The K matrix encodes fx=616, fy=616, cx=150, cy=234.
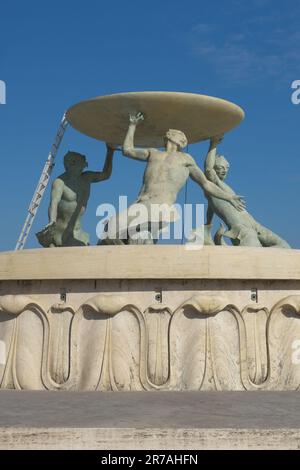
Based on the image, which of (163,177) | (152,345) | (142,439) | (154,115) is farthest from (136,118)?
(142,439)

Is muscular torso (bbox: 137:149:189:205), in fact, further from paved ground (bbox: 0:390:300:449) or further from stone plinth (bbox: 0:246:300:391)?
paved ground (bbox: 0:390:300:449)

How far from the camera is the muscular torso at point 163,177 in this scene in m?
8.02

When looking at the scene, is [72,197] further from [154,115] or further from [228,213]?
[228,213]

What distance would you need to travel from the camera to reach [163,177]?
317 inches

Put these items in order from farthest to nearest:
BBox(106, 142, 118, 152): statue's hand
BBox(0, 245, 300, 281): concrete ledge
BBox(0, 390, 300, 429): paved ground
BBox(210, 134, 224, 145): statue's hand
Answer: BBox(210, 134, 224, 145): statue's hand
BBox(106, 142, 118, 152): statue's hand
BBox(0, 245, 300, 281): concrete ledge
BBox(0, 390, 300, 429): paved ground

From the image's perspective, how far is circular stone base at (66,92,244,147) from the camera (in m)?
8.53

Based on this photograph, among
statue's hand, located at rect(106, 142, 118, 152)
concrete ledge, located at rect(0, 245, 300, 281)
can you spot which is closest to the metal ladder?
statue's hand, located at rect(106, 142, 118, 152)

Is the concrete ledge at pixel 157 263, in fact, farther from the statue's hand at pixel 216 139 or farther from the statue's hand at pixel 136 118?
the statue's hand at pixel 216 139

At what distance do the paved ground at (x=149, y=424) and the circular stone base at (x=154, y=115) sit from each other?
184 inches

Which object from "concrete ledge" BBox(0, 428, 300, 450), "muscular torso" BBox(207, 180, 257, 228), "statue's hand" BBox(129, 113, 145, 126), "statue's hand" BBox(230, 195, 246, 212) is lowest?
"concrete ledge" BBox(0, 428, 300, 450)

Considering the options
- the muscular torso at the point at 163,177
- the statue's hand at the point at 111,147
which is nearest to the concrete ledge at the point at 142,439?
the muscular torso at the point at 163,177

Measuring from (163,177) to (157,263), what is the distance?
7.51 feet

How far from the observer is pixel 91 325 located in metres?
6.14
